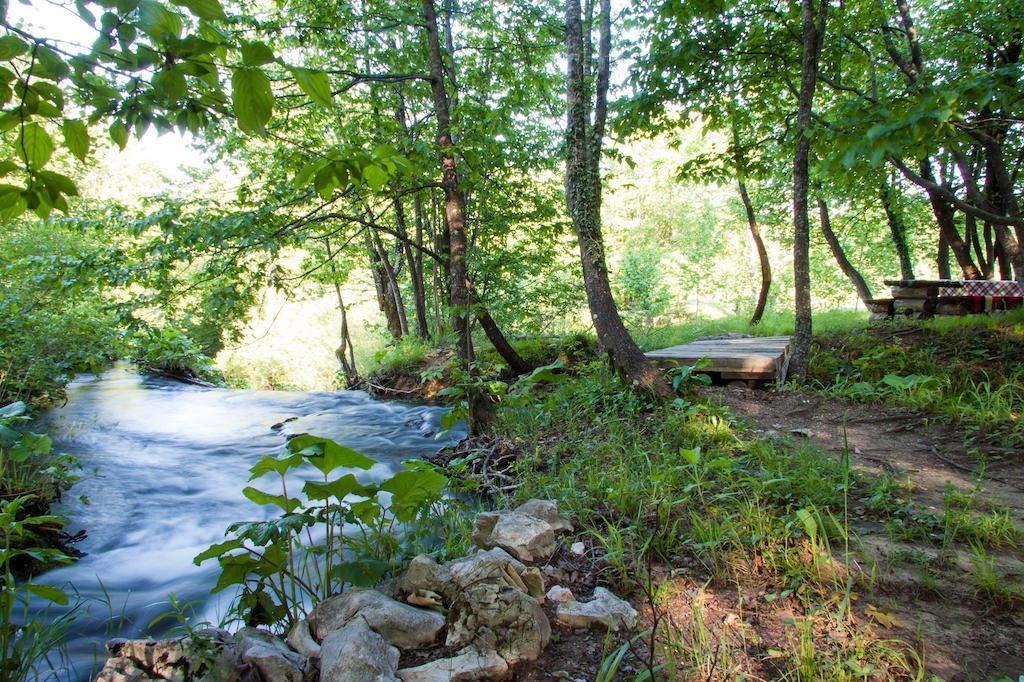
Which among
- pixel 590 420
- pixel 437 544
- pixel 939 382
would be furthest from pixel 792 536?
pixel 939 382

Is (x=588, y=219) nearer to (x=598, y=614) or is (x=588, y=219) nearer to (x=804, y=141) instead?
(x=804, y=141)

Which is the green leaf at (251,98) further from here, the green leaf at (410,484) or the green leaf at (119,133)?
the green leaf at (410,484)

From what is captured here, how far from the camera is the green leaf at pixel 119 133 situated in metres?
1.24

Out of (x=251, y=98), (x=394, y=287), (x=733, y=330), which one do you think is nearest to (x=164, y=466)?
(x=251, y=98)

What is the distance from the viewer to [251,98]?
0.95 m

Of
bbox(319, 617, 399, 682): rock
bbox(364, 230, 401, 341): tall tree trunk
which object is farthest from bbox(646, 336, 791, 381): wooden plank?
bbox(364, 230, 401, 341): tall tree trunk

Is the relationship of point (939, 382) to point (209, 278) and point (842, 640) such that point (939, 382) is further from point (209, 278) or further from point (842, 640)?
point (209, 278)

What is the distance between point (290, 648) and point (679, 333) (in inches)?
385

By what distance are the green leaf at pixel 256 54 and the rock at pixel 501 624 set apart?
1.85 meters

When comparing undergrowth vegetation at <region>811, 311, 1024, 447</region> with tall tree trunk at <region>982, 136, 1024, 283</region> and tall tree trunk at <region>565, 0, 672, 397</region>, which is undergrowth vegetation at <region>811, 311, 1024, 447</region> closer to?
tall tree trunk at <region>982, 136, 1024, 283</region>

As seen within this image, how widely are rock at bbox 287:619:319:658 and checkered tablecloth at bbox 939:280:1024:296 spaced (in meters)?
9.84

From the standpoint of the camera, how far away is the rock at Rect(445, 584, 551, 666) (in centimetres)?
183

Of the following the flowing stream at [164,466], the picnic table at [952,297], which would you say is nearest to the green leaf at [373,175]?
the flowing stream at [164,466]

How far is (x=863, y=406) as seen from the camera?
469 centimetres
